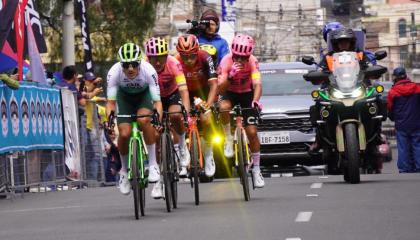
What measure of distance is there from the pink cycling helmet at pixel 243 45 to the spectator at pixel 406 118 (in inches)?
396

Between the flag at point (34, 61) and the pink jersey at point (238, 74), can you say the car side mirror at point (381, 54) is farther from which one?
the flag at point (34, 61)

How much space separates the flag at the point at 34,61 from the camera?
23.9 metres

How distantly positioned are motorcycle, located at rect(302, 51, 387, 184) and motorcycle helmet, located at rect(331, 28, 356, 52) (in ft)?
0.56

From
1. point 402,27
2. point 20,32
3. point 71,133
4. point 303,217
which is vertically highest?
point 402,27

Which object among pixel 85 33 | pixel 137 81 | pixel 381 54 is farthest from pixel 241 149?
pixel 85 33

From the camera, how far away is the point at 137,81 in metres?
15.1

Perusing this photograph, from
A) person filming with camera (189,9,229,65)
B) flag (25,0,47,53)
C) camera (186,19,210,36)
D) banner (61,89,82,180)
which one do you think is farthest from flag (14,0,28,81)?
person filming with camera (189,9,229,65)

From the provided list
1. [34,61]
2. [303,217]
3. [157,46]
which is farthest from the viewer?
[34,61]

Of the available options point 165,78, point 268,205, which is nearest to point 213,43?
point 165,78

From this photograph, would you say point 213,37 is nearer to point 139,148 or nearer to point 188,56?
point 188,56

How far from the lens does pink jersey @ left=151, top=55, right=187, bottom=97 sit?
16219 millimetres

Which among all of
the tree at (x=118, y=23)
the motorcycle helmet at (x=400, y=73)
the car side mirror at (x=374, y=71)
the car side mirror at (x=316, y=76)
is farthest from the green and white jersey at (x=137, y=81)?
the tree at (x=118, y=23)

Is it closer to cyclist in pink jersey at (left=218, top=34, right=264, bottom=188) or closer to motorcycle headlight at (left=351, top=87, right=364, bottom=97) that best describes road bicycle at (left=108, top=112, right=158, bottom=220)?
cyclist in pink jersey at (left=218, top=34, right=264, bottom=188)

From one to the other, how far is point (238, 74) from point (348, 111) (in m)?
1.85
